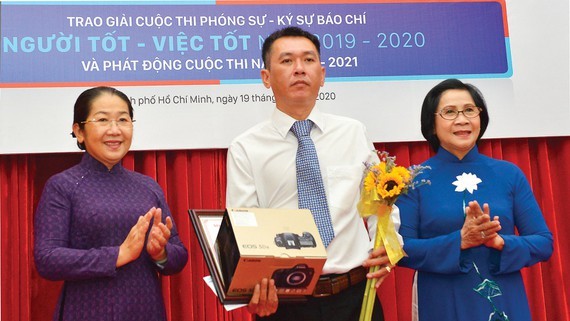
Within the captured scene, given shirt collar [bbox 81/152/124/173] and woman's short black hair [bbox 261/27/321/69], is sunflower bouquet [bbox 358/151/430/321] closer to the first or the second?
woman's short black hair [bbox 261/27/321/69]

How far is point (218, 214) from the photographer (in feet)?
6.59

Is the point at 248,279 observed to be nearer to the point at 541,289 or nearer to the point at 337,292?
the point at 337,292

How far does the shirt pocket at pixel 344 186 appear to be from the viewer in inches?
85.6

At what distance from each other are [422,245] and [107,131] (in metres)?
1.15

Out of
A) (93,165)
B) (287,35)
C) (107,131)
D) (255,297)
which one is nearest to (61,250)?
(93,165)

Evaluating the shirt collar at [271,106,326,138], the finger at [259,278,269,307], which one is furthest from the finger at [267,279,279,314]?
the shirt collar at [271,106,326,138]

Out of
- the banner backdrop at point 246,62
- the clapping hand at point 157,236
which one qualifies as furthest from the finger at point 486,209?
the banner backdrop at point 246,62

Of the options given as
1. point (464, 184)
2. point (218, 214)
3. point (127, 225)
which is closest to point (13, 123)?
point (127, 225)

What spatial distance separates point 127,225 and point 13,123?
50.3 inches

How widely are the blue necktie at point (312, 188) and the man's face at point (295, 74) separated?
151 mm

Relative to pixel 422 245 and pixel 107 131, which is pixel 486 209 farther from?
pixel 107 131

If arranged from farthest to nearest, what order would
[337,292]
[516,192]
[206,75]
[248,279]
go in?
1. [206,75]
2. [516,192]
3. [337,292]
4. [248,279]

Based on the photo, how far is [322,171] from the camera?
7.29 ft

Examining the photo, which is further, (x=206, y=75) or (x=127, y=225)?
(x=206, y=75)
